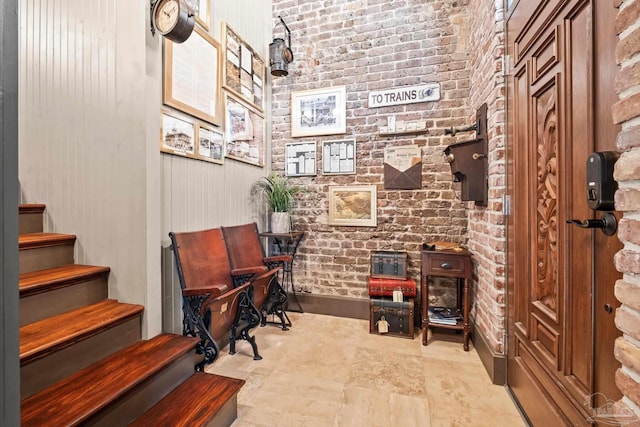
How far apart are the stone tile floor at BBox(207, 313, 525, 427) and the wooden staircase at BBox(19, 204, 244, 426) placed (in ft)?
1.29

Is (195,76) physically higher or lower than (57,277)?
higher

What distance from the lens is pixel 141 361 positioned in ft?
4.93

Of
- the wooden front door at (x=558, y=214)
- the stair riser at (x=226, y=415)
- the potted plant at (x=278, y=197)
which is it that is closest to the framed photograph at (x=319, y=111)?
the potted plant at (x=278, y=197)

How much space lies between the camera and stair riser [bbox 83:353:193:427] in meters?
1.22

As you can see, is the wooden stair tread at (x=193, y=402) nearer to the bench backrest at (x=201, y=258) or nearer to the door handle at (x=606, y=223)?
the bench backrest at (x=201, y=258)

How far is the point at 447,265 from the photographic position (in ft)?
8.07

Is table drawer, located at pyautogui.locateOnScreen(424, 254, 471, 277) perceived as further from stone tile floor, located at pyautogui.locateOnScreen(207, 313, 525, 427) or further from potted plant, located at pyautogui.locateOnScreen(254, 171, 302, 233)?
potted plant, located at pyautogui.locateOnScreen(254, 171, 302, 233)

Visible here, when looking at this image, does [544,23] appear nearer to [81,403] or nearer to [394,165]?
[394,165]

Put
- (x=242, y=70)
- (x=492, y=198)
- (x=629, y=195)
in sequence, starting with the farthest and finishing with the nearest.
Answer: (x=242, y=70) → (x=492, y=198) → (x=629, y=195)

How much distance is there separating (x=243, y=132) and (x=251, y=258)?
50.9 inches

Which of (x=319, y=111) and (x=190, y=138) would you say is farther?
(x=319, y=111)

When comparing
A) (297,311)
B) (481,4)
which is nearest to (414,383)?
(297,311)

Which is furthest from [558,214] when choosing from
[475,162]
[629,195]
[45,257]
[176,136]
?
[45,257]

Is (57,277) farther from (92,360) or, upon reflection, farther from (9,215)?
(9,215)
